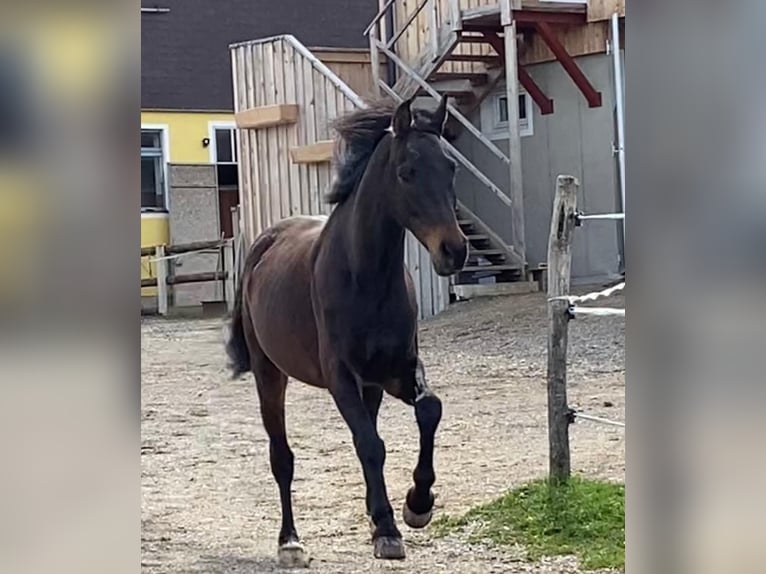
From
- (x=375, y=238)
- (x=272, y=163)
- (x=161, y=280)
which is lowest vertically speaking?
(x=161, y=280)

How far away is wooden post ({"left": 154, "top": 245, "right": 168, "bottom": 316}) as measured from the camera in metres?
7.66

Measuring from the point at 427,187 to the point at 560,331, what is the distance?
1.24m

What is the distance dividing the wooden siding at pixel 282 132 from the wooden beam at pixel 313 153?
0.18ft

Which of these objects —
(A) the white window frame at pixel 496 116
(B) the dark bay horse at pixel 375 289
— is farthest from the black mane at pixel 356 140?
(A) the white window frame at pixel 496 116

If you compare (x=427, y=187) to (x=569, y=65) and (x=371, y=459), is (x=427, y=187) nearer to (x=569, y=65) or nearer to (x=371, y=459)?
(x=371, y=459)

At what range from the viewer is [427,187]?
325 centimetres

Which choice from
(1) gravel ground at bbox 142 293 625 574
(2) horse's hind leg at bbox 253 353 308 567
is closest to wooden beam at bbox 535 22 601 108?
(1) gravel ground at bbox 142 293 625 574

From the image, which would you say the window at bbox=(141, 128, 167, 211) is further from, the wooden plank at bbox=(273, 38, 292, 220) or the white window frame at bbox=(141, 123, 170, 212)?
the wooden plank at bbox=(273, 38, 292, 220)

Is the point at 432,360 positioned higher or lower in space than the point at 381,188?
lower

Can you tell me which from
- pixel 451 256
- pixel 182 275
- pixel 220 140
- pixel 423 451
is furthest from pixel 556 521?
pixel 220 140
